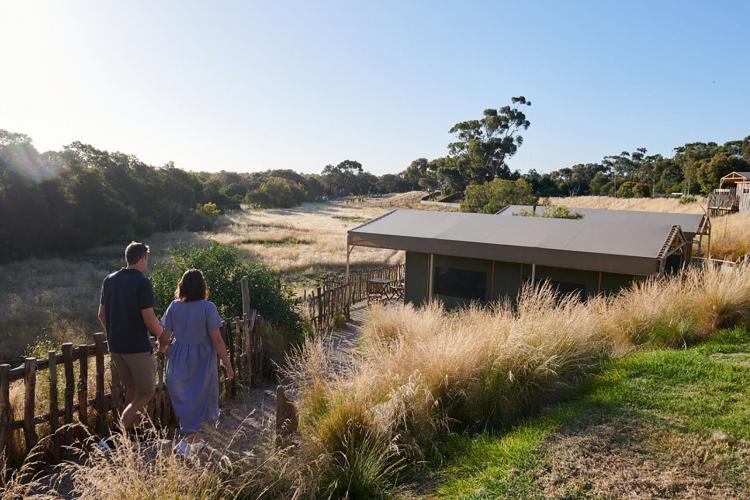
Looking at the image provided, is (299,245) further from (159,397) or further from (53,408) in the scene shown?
(53,408)

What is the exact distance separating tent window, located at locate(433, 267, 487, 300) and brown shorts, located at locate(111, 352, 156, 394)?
30.2ft

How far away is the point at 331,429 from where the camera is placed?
4.03m

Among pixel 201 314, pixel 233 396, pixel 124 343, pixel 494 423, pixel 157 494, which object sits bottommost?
pixel 233 396

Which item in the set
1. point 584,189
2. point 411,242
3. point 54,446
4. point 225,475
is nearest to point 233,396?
point 54,446

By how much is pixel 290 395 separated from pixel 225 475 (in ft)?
9.78

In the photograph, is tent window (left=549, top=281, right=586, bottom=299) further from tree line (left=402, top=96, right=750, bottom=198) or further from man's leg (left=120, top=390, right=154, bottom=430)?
tree line (left=402, top=96, right=750, bottom=198)

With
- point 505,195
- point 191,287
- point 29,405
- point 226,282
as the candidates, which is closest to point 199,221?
point 505,195

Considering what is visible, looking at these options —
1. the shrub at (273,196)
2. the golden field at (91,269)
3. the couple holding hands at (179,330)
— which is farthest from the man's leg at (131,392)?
the shrub at (273,196)

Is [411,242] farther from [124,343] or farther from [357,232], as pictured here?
[124,343]

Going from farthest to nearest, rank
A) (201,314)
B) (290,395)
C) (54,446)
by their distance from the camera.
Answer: (290,395) → (54,446) → (201,314)

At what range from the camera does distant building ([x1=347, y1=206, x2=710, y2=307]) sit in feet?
35.4

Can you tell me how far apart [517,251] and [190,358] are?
28.1 feet

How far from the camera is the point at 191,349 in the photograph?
441cm

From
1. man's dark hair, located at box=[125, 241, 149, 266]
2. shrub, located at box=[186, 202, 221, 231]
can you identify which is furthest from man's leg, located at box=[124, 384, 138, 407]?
shrub, located at box=[186, 202, 221, 231]
